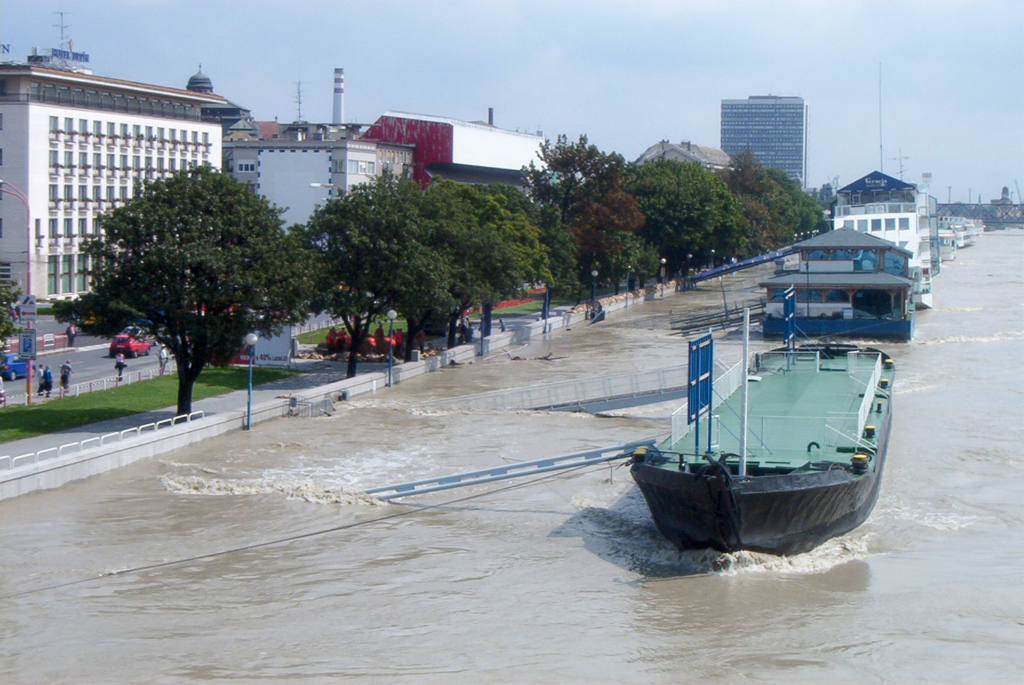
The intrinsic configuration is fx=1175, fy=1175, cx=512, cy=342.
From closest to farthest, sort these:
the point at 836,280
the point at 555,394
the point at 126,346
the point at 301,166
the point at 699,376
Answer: the point at 699,376 → the point at 555,394 → the point at 126,346 → the point at 836,280 → the point at 301,166

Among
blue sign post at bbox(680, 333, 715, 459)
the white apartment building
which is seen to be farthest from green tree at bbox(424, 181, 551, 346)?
blue sign post at bbox(680, 333, 715, 459)

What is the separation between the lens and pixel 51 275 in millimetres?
64188

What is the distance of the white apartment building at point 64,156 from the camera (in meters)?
62.2

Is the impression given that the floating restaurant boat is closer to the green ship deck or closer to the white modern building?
the green ship deck

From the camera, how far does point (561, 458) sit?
83.9 ft

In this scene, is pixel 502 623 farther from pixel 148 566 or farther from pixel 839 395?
pixel 839 395

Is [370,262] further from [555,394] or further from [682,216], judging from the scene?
[682,216]

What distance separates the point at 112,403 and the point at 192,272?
17.7 ft

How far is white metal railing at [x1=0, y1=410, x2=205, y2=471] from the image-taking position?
24.8m

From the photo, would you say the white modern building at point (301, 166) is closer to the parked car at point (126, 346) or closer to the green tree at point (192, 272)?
the parked car at point (126, 346)

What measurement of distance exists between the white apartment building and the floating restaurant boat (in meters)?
41.3

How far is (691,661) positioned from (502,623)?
2934 millimetres

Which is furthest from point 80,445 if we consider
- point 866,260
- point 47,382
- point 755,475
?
point 866,260

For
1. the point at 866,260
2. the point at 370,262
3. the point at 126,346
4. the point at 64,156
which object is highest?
the point at 64,156
